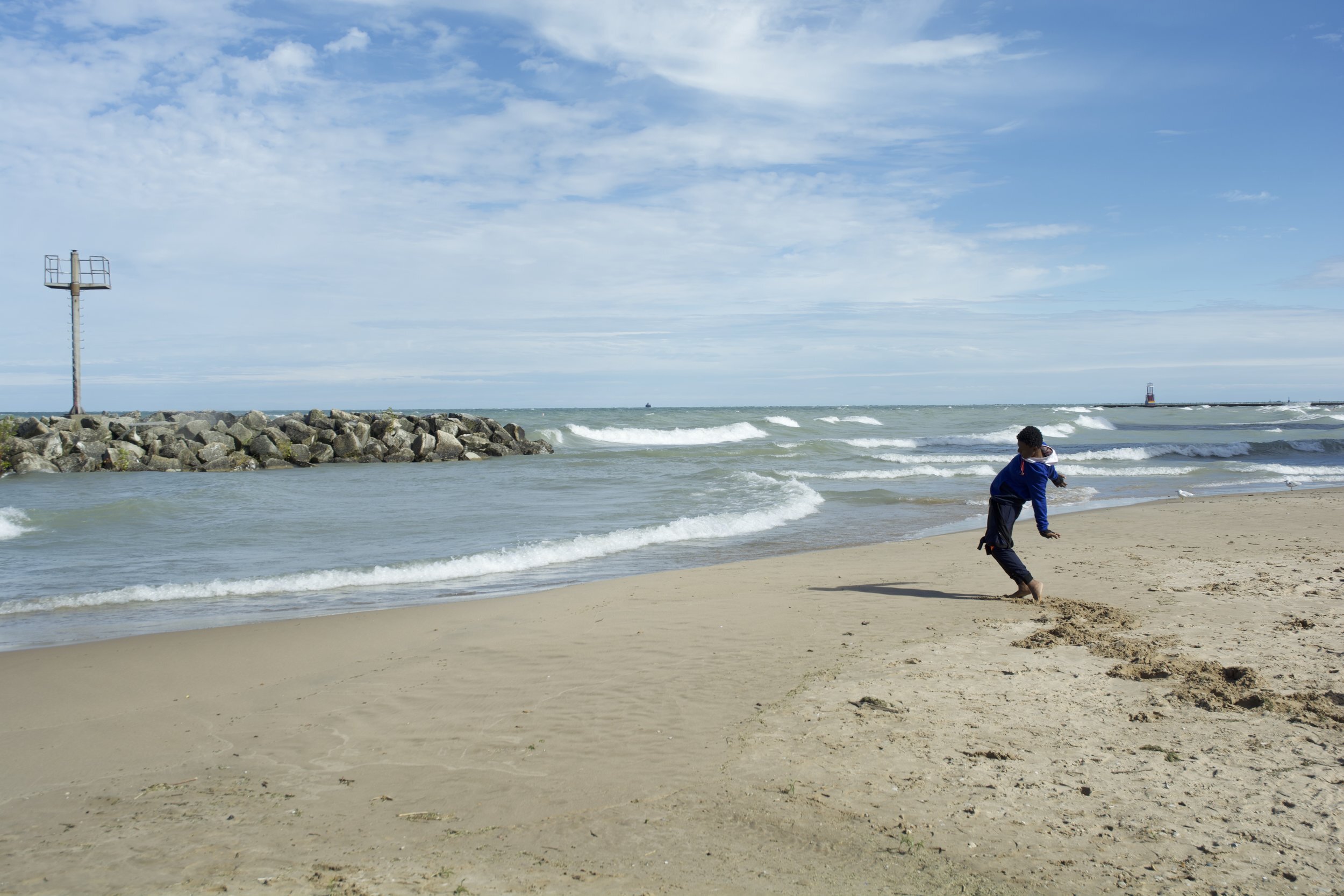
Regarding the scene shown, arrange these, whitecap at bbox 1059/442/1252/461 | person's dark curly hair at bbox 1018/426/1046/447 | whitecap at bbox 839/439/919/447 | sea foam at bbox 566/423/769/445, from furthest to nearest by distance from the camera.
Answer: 1. sea foam at bbox 566/423/769/445
2. whitecap at bbox 839/439/919/447
3. whitecap at bbox 1059/442/1252/461
4. person's dark curly hair at bbox 1018/426/1046/447

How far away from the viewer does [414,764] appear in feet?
13.9

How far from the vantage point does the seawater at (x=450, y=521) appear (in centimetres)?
876

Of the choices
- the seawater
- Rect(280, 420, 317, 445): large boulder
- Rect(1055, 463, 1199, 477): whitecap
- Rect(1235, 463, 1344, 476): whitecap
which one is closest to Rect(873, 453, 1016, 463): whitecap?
the seawater

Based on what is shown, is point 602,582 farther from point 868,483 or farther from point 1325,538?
point 868,483

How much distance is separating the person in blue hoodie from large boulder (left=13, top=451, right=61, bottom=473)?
24.1 metres

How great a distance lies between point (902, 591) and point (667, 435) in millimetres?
41667

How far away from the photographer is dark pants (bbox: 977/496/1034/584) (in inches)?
300

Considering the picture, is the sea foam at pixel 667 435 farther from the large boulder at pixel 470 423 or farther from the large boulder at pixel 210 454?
the large boulder at pixel 210 454

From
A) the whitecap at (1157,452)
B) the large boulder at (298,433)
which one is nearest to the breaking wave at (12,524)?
the large boulder at (298,433)

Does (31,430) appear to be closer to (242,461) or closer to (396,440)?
(242,461)

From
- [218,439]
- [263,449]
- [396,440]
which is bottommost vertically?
[263,449]

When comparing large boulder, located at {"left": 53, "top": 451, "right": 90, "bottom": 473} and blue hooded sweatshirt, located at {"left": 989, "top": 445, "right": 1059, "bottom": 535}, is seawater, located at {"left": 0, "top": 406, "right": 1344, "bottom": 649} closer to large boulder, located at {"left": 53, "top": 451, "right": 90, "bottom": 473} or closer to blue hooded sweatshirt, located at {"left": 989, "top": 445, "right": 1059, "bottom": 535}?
large boulder, located at {"left": 53, "top": 451, "right": 90, "bottom": 473}

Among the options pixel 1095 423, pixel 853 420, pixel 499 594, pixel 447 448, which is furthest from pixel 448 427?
pixel 1095 423

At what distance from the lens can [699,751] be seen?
4.27 meters
